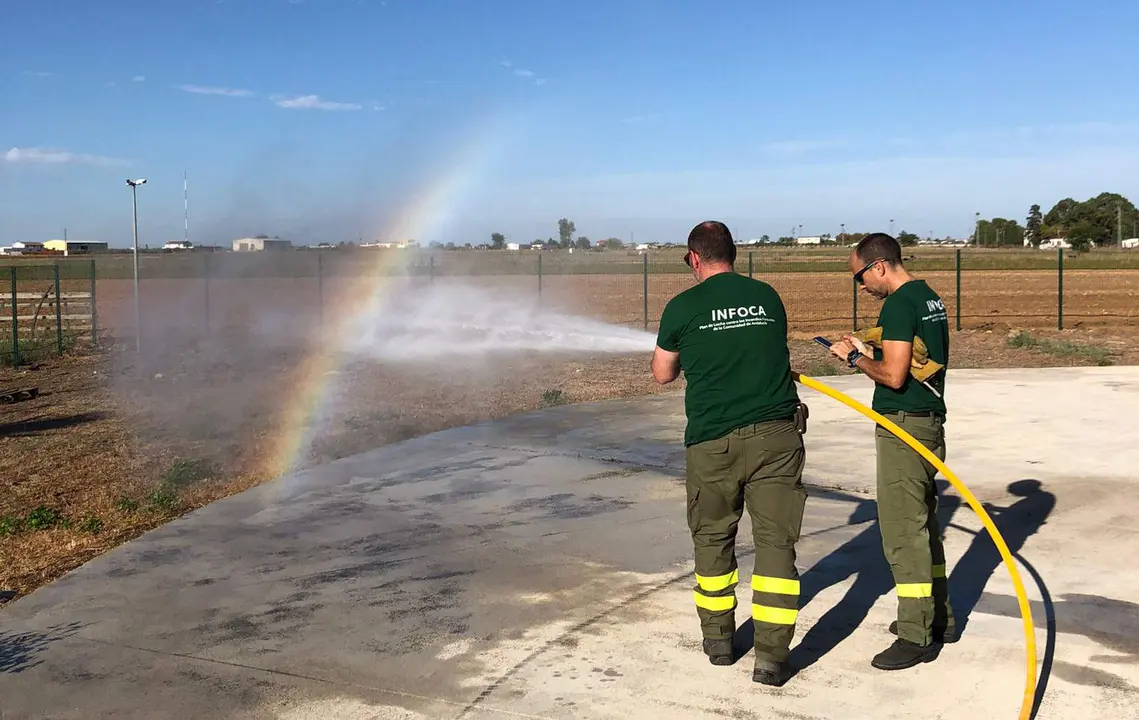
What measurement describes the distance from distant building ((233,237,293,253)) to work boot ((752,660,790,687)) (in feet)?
94.8

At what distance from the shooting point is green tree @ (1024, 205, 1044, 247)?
483 feet

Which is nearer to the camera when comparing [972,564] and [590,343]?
[972,564]

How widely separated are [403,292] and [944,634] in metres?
32.7

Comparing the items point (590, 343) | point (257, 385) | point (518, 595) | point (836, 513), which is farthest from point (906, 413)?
point (590, 343)

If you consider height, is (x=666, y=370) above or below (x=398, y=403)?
above

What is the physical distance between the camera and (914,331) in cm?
450

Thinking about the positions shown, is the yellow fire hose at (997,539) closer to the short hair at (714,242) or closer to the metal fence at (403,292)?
the short hair at (714,242)

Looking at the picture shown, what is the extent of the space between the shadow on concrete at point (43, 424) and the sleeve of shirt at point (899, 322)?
10.9 m

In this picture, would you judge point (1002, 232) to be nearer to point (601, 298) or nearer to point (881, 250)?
point (601, 298)

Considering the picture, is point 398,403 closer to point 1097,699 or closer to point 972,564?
point 972,564

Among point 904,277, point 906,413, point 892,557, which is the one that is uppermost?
point 904,277

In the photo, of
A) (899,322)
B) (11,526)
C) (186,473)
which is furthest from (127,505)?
(899,322)

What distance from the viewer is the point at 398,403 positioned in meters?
14.2

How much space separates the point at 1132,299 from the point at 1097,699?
3480 centimetres
